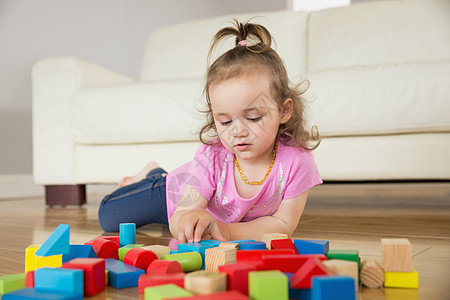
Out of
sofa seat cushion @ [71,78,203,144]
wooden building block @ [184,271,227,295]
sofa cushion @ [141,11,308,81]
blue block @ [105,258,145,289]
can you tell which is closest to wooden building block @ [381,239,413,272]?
wooden building block @ [184,271,227,295]

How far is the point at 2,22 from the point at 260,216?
207 centimetres

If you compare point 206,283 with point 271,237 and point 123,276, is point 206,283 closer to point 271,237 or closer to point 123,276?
point 123,276

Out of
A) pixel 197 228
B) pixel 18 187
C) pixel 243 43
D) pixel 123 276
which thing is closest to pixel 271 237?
pixel 197 228

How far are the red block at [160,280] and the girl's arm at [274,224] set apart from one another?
389 mm

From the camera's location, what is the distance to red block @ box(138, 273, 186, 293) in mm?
573

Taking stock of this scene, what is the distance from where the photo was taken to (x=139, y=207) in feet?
4.45

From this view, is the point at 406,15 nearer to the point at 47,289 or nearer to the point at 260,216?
the point at 260,216

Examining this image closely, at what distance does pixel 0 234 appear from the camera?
120 centimetres

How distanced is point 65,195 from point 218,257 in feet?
4.83

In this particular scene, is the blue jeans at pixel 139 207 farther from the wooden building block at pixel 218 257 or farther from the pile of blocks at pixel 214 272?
the wooden building block at pixel 218 257

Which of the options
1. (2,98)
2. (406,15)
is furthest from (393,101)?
(2,98)

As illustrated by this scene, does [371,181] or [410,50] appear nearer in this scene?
[371,181]

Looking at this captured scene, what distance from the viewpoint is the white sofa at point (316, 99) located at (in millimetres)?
1507

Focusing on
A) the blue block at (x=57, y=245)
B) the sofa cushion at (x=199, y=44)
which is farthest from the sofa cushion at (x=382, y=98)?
the blue block at (x=57, y=245)
